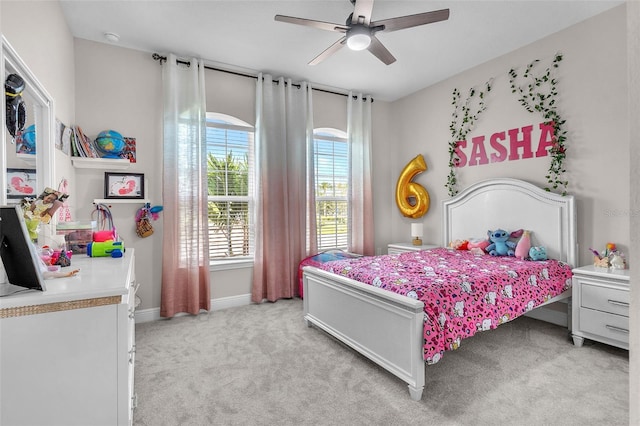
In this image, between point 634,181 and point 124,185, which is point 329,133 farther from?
point 634,181

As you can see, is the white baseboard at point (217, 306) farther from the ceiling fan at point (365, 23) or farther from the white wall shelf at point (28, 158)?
the ceiling fan at point (365, 23)

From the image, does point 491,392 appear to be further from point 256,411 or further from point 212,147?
point 212,147

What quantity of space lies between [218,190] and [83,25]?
1951 millimetres

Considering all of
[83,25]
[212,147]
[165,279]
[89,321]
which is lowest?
[165,279]

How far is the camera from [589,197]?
303 centimetres

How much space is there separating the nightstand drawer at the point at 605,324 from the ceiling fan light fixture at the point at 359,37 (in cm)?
279

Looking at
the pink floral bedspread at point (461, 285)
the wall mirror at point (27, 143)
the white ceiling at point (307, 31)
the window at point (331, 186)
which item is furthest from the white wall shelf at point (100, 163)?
the window at point (331, 186)

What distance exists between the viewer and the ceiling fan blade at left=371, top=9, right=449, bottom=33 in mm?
2267

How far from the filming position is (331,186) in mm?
4691

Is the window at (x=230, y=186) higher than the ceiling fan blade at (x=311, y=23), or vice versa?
the ceiling fan blade at (x=311, y=23)

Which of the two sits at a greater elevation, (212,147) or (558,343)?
(212,147)

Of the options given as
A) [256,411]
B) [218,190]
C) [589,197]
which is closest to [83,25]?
[218,190]

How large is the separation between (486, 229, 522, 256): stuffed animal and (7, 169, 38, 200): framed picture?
3.85 m

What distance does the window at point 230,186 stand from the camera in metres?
3.87
